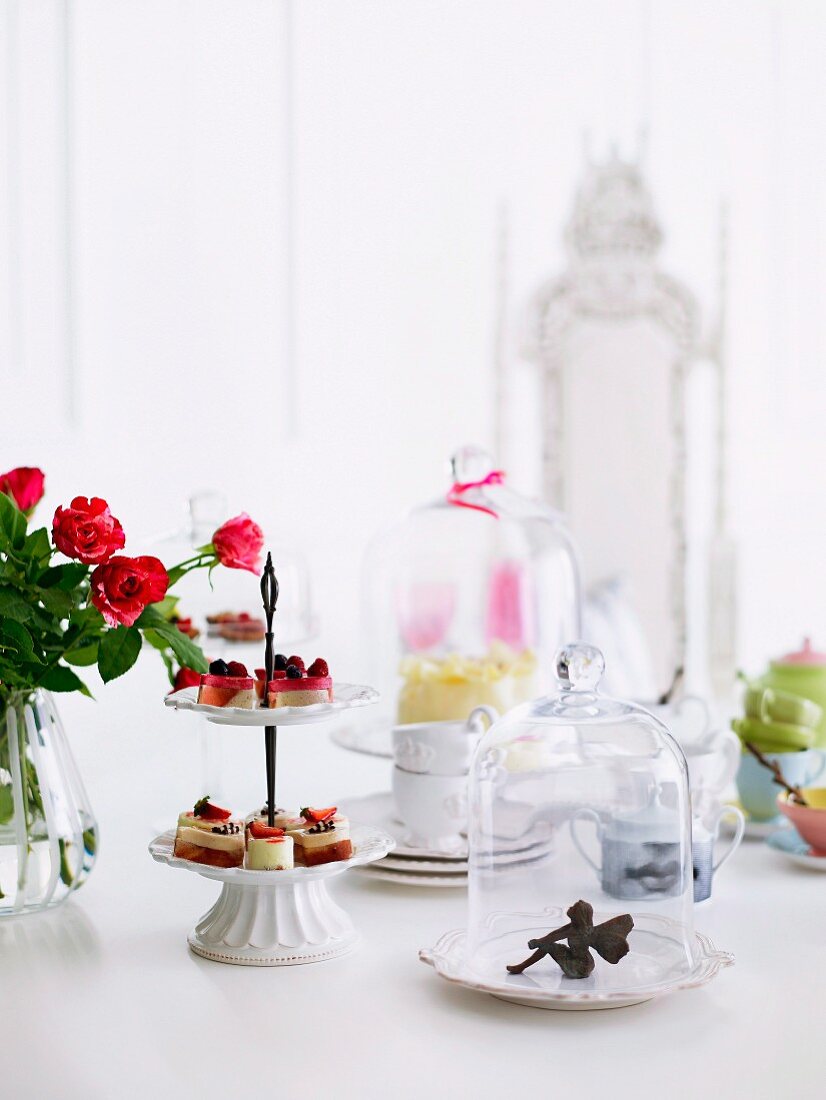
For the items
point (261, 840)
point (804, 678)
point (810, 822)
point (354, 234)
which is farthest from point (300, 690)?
point (354, 234)

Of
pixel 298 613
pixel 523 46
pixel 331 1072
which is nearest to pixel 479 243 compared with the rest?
pixel 523 46

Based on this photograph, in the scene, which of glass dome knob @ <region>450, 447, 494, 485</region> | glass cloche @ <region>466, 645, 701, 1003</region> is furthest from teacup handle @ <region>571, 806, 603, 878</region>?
glass dome knob @ <region>450, 447, 494, 485</region>

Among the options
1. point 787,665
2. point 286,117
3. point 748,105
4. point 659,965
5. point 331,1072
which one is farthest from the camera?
point 748,105

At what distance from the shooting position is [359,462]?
325 cm

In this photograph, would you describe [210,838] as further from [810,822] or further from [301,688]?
[810,822]

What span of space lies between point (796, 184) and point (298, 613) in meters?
3.08

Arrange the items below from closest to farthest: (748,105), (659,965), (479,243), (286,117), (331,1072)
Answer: (331,1072) → (659,965) → (286,117) → (479,243) → (748,105)

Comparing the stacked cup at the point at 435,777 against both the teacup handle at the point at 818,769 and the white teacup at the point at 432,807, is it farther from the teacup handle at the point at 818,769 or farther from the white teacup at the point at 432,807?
the teacup handle at the point at 818,769

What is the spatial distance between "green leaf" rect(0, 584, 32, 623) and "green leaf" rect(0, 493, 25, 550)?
4 cm

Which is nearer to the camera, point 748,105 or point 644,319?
point 644,319

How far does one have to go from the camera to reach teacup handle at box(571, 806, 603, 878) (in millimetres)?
1155

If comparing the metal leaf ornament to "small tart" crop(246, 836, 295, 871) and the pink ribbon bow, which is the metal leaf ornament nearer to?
"small tart" crop(246, 836, 295, 871)

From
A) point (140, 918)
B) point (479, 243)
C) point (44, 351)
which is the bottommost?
point (140, 918)

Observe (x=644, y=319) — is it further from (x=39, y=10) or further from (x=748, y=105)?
(x=39, y=10)
